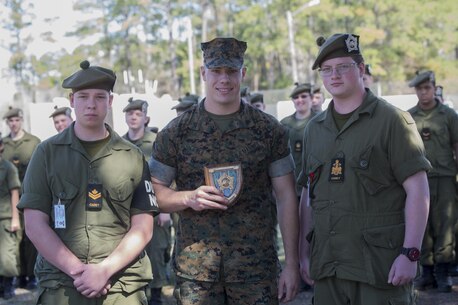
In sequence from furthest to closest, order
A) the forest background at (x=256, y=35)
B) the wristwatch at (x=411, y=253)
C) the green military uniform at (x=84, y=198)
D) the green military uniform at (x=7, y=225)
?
the forest background at (x=256, y=35)
the green military uniform at (x=7, y=225)
the green military uniform at (x=84, y=198)
the wristwatch at (x=411, y=253)

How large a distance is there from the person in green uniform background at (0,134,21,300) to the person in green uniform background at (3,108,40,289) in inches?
12.6

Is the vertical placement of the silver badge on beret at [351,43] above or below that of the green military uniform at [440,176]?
above

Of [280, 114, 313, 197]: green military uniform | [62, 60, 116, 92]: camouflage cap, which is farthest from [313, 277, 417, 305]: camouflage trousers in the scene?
[280, 114, 313, 197]: green military uniform

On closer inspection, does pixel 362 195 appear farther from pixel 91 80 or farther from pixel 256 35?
pixel 256 35

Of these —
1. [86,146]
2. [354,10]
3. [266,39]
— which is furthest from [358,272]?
[266,39]

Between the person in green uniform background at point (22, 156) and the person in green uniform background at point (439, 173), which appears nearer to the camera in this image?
the person in green uniform background at point (439, 173)

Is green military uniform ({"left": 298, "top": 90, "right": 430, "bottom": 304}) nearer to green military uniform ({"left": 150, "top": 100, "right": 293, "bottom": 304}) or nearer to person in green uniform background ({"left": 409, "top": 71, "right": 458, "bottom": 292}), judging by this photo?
green military uniform ({"left": 150, "top": 100, "right": 293, "bottom": 304})

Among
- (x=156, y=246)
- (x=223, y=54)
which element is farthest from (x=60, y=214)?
(x=156, y=246)

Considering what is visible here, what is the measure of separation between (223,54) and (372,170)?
1.13 m

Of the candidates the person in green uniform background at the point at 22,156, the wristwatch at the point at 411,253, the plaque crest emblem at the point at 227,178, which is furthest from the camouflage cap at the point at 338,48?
the person in green uniform background at the point at 22,156

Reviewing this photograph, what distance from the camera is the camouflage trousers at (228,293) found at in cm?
436

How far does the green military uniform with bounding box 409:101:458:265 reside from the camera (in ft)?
28.1

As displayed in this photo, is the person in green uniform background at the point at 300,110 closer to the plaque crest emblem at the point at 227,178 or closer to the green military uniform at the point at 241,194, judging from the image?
the green military uniform at the point at 241,194

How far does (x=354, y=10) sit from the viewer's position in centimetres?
3716
